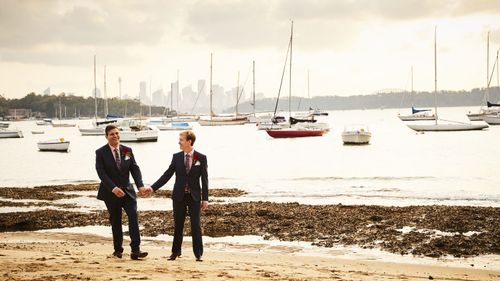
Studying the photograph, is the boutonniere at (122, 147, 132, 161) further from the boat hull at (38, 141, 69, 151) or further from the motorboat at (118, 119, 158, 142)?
the motorboat at (118, 119, 158, 142)

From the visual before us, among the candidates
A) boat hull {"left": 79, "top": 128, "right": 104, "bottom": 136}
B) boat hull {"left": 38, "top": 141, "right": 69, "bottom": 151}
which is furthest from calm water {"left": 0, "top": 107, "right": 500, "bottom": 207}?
boat hull {"left": 79, "top": 128, "right": 104, "bottom": 136}

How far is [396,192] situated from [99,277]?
69.2 ft

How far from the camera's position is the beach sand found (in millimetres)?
8305

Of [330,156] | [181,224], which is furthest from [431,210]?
[330,156]

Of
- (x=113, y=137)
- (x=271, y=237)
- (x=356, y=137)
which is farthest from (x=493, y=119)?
(x=113, y=137)

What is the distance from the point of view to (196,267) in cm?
912

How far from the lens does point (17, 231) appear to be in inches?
625

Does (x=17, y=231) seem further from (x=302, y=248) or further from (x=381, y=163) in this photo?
(x=381, y=163)

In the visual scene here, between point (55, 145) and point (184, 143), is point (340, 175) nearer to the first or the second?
point (184, 143)

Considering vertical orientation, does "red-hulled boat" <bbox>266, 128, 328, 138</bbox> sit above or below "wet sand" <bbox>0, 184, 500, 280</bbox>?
above

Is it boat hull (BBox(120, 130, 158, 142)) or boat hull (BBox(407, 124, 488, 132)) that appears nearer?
boat hull (BBox(120, 130, 158, 142))

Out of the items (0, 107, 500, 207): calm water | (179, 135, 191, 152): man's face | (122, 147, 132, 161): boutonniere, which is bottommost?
(0, 107, 500, 207): calm water

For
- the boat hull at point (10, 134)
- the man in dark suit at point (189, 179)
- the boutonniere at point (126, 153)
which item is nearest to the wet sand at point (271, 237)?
the man in dark suit at point (189, 179)

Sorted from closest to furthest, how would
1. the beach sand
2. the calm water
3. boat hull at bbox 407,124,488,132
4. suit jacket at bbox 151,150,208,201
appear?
the beach sand < suit jacket at bbox 151,150,208,201 < the calm water < boat hull at bbox 407,124,488,132
